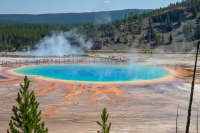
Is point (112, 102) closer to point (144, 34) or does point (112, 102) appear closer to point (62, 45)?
point (62, 45)

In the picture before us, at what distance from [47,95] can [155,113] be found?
1378 centimetres

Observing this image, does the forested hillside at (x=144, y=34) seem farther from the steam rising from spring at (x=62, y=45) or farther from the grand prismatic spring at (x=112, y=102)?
the grand prismatic spring at (x=112, y=102)

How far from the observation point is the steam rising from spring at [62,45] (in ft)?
331

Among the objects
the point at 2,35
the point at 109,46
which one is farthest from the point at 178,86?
the point at 2,35

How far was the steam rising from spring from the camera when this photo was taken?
101 m

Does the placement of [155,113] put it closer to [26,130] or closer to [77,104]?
[77,104]

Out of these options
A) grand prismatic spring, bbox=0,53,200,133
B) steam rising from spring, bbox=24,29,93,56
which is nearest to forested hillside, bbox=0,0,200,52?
steam rising from spring, bbox=24,29,93,56

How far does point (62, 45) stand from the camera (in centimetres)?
10994

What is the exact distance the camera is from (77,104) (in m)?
30.1

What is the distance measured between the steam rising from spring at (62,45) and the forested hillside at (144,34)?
2.70m

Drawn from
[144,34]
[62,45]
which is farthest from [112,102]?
[144,34]

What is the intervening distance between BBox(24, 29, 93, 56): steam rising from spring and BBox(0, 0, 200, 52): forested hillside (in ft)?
8.86

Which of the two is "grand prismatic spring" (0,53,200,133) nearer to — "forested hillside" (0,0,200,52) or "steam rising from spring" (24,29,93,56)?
"steam rising from spring" (24,29,93,56)

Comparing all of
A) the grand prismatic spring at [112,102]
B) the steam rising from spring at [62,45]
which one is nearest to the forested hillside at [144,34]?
the steam rising from spring at [62,45]
